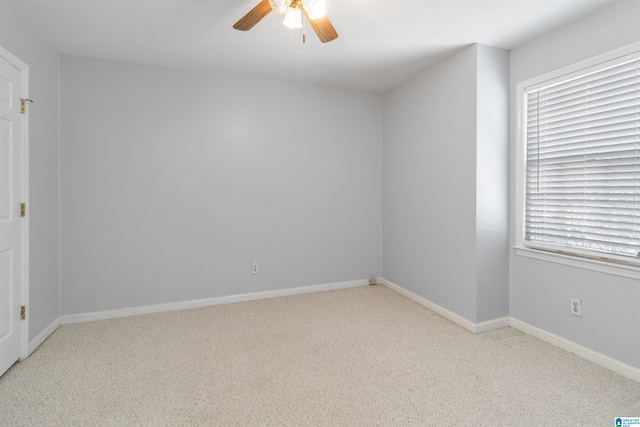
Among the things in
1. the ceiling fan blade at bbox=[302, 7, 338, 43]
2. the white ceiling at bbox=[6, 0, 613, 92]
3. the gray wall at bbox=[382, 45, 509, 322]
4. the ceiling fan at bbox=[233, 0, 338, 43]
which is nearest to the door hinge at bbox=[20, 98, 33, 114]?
the white ceiling at bbox=[6, 0, 613, 92]

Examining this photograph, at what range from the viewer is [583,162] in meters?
2.35

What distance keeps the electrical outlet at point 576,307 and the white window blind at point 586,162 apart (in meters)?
0.37

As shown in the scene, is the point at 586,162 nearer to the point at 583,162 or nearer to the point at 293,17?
the point at 583,162

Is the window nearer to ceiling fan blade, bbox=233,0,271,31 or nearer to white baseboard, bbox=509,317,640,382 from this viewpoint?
white baseboard, bbox=509,317,640,382

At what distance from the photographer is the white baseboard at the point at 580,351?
6.85 feet

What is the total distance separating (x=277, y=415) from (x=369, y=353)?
35.5 inches

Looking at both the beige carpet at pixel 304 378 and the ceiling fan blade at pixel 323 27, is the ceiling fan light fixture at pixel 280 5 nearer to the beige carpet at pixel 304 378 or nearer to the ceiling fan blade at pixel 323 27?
the ceiling fan blade at pixel 323 27

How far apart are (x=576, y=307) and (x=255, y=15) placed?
3003 mm

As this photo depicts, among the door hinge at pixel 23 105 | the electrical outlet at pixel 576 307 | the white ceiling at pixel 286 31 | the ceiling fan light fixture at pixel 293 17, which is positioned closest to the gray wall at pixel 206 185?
the white ceiling at pixel 286 31

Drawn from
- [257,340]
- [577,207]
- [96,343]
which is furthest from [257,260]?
[577,207]

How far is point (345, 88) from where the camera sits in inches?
155

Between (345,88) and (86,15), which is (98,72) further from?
(345,88)

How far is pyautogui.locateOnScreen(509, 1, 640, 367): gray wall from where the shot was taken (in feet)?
6.86

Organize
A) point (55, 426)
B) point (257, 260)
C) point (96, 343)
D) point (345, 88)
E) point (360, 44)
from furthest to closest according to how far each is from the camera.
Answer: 1. point (345, 88)
2. point (257, 260)
3. point (360, 44)
4. point (96, 343)
5. point (55, 426)
